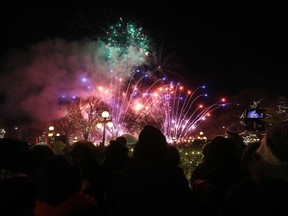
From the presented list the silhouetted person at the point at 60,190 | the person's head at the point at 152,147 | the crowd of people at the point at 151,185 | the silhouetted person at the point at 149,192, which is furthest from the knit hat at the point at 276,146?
the silhouetted person at the point at 60,190

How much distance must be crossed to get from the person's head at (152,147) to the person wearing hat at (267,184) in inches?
32.2

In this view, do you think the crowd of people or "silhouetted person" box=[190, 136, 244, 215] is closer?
the crowd of people

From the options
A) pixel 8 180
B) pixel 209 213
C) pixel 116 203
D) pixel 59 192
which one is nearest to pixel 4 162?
pixel 8 180

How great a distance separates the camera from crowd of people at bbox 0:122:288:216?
2.76 m

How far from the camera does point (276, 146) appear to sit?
9.31 ft

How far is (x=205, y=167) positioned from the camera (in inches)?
175

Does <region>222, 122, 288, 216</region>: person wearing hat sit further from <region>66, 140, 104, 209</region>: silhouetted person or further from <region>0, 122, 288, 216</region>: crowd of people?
<region>66, 140, 104, 209</region>: silhouetted person

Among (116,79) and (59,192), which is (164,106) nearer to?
(116,79)

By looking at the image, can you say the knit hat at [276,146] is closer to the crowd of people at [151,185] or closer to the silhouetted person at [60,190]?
the crowd of people at [151,185]

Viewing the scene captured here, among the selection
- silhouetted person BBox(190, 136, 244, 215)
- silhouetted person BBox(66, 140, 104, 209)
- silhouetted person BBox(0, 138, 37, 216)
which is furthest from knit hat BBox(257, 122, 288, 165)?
silhouetted person BBox(66, 140, 104, 209)

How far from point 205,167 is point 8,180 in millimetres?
2349

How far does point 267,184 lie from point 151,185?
0.96 meters

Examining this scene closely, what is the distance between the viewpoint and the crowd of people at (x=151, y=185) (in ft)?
9.05

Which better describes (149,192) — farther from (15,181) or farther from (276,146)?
(15,181)
